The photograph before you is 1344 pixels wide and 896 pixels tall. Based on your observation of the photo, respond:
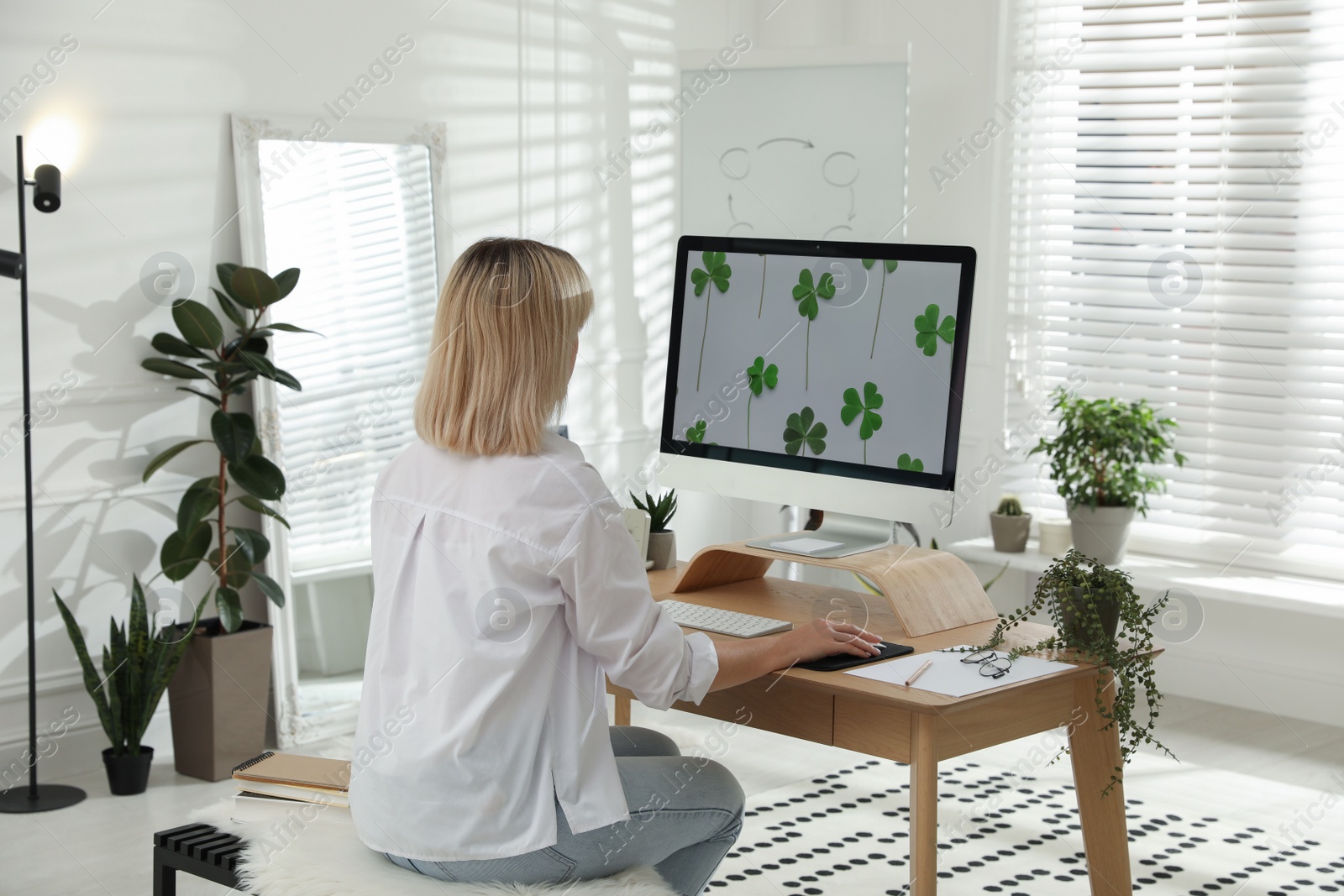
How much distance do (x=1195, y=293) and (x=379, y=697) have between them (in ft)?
11.4

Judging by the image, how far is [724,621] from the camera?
2322mm

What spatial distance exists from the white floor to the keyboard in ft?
4.09

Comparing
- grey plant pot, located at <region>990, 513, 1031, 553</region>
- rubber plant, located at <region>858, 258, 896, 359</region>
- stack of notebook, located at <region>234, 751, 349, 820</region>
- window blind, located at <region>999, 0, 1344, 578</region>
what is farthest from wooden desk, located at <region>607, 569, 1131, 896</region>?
window blind, located at <region>999, 0, 1344, 578</region>

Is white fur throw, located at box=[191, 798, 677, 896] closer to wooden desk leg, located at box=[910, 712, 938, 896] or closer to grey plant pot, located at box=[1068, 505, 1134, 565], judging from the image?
wooden desk leg, located at box=[910, 712, 938, 896]

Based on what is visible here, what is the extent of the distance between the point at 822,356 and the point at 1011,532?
2.35 m

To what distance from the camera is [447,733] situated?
175cm

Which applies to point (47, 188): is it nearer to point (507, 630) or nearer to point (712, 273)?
point (712, 273)

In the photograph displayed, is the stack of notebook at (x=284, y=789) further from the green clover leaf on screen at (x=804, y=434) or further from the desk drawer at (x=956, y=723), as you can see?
the green clover leaf on screen at (x=804, y=434)

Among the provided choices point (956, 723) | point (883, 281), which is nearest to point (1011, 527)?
point (883, 281)

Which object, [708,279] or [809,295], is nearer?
[809,295]

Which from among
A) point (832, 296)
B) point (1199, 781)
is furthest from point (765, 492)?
point (1199, 781)

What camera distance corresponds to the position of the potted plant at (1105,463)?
4316 millimetres

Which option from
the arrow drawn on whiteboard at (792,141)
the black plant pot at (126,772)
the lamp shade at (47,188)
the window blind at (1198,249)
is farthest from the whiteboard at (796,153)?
the black plant pot at (126,772)

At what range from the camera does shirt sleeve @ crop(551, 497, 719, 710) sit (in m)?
1.77
